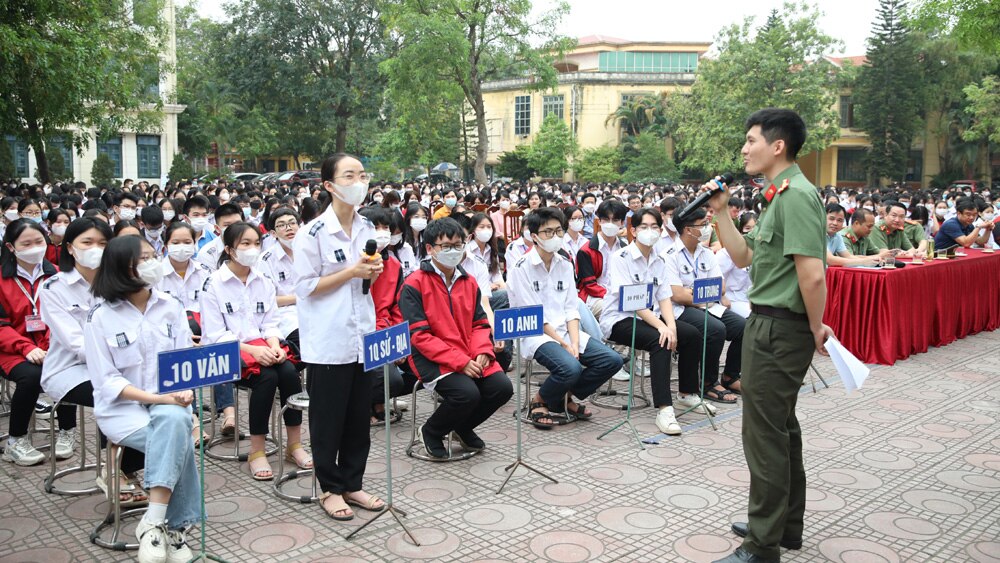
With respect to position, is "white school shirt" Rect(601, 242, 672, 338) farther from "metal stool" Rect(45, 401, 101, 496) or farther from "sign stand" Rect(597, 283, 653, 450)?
"metal stool" Rect(45, 401, 101, 496)

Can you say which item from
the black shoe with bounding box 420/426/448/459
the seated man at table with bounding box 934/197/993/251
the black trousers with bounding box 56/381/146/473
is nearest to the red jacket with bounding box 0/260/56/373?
the black trousers with bounding box 56/381/146/473

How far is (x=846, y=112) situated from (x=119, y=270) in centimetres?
4984

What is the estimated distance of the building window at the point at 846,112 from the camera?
155ft

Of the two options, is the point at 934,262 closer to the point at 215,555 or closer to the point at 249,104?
the point at 215,555

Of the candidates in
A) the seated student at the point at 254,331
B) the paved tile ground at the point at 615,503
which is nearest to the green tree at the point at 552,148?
the paved tile ground at the point at 615,503

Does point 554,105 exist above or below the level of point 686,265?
above

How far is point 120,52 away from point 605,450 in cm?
1598

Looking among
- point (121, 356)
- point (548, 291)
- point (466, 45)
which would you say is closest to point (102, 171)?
point (466, 45)

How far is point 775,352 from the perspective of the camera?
374 cm

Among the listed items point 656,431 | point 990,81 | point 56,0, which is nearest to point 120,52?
point 56,0

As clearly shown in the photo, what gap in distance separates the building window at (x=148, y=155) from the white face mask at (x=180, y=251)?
113ft

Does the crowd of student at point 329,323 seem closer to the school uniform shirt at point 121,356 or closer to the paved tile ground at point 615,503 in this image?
the school uniform shirt at point 121,356

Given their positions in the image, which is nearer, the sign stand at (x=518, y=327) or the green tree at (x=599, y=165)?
the sign stand at (x=518, y=327)

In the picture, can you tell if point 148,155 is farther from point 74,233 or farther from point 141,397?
point 141,397
